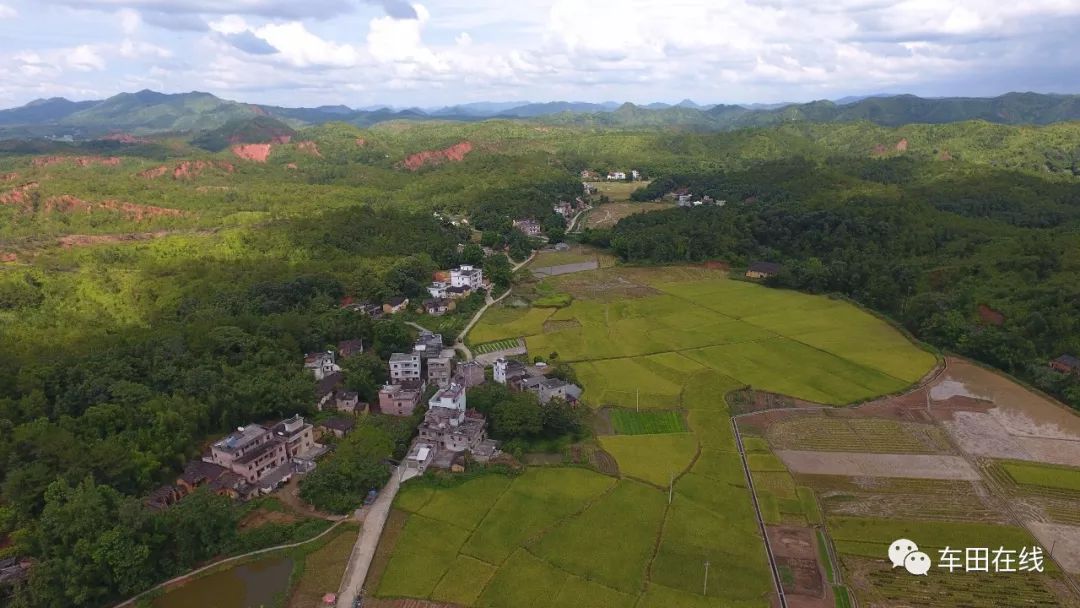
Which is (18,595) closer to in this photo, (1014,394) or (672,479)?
(672,479)

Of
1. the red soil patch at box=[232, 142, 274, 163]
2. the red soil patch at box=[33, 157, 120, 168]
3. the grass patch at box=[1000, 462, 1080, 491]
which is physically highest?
the red soil patch at box=[232, 142, 274, 163]

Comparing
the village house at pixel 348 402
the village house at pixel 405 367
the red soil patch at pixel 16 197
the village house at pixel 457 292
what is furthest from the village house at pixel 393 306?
the red soil patch at pixel 16 197

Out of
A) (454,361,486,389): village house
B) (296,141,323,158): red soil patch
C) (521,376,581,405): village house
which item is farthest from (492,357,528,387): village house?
(296,141,323,158): red soil patch

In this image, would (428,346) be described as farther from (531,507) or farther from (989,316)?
(989,316)

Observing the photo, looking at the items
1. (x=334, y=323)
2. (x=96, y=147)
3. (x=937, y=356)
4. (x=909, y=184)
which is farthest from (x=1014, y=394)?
(x=96, y=147)

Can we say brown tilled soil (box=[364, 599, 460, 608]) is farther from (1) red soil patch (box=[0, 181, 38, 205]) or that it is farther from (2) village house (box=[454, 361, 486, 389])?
(1) red soil patch (box=[0, 181, 38, 205])

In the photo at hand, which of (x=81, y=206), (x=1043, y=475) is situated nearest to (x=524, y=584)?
(x=1043, y=475)
